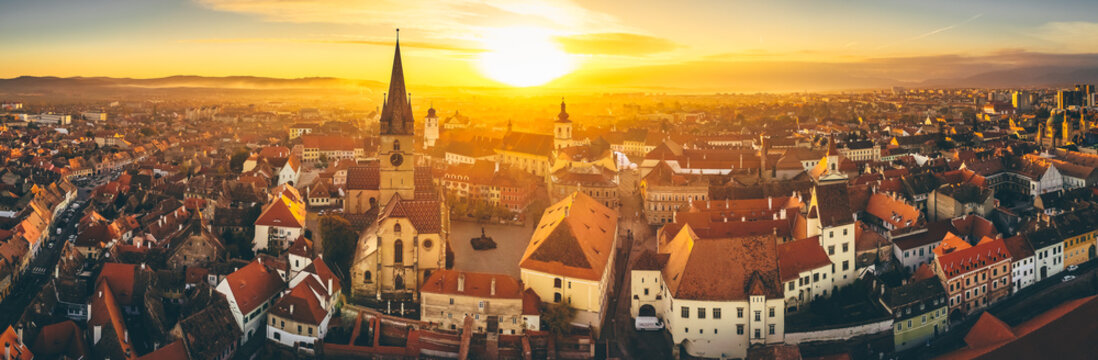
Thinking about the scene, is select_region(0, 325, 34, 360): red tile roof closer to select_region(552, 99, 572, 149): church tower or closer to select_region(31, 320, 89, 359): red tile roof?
select_region(31, 320, 89, 359): red tile roof

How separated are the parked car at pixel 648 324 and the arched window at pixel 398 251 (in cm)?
1087

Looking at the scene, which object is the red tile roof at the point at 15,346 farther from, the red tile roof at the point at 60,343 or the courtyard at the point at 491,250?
the courtyard at the point at 491,250

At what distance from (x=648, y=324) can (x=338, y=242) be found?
641 inches

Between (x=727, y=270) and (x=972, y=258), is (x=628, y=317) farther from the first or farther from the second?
(x=972, y=258)

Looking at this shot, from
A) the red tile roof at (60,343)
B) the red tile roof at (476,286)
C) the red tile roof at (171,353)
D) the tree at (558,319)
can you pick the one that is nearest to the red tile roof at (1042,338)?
the tree at (558,319)

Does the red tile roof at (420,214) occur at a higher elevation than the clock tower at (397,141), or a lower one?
lower

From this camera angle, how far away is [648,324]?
99.3 feet

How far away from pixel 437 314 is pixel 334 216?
12.6 m

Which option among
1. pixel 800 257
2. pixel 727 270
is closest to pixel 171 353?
pixel 727 270

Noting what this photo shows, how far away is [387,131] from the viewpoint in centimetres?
3931

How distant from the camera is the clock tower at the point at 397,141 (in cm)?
3903

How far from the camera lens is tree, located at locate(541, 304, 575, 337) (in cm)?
2864

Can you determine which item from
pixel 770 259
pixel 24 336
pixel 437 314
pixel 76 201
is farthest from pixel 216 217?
pixel 770 259

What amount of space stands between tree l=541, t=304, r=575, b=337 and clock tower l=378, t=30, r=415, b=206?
14050 mm
